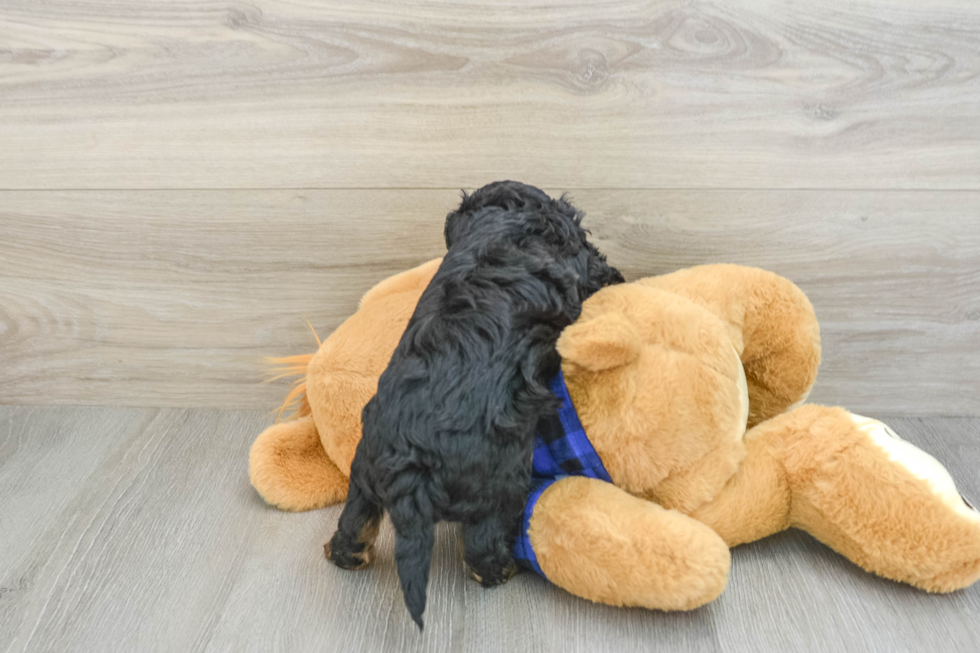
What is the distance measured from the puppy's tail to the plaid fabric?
0.12m

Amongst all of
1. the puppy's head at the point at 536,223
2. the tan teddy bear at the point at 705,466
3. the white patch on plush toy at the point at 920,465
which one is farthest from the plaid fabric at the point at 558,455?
the white patch on plush toy at the point at 920,465

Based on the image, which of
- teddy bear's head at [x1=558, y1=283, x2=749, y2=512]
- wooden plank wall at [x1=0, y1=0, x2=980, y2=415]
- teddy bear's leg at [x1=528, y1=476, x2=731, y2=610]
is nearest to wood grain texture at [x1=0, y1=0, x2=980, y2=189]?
wooden plank wall at [x1=0, y1=0, x2=980, y2=415]

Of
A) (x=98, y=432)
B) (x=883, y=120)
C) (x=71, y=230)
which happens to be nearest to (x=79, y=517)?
(x=98, y=432)

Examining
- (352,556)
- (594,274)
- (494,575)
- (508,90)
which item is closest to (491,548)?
(494,575)

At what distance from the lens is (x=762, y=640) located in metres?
0.61

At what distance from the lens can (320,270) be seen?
919mm

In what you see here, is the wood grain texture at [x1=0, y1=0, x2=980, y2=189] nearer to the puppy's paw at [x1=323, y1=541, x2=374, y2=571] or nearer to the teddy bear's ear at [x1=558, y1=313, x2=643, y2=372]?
the teddy bear's ear at [x1=558, y1=313, x2=643, y2=372]

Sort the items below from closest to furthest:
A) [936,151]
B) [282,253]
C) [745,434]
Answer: [745,434]
[936,151]
[282,253]

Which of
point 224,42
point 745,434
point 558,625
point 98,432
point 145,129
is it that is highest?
point 224,42

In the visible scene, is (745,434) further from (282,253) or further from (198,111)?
(198,111)

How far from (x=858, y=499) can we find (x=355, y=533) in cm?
48

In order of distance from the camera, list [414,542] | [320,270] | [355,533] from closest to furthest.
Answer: [414,542]
[355,533]
[320,270]

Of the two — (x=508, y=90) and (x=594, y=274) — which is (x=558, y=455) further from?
(x=508, y=90)

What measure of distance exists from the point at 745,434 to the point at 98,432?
0.88 m
